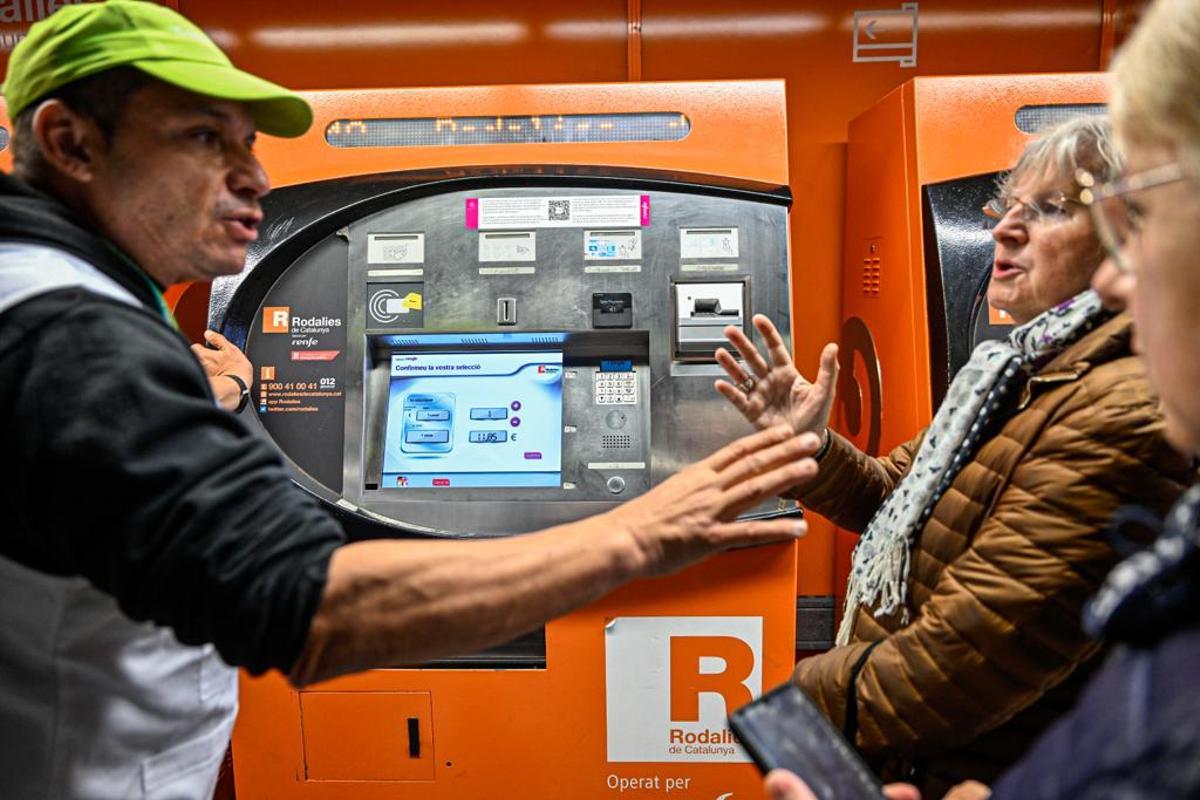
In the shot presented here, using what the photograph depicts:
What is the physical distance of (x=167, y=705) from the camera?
1123 millimetres

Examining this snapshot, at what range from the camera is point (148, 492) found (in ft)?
2.90

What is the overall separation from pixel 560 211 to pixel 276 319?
76 centimetres

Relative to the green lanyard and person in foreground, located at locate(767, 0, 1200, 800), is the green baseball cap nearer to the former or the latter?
the green lanyard

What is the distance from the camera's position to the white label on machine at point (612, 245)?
2.35 m

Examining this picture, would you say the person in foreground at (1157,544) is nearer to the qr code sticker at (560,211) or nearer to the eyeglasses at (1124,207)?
the eyeglasses at (1124,207)

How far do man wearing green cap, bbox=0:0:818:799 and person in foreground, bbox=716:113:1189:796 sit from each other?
416 millimetres

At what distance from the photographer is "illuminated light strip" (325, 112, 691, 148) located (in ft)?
7.89

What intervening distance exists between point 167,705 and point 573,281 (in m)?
1.46

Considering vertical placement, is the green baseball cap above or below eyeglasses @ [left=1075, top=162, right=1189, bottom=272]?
above

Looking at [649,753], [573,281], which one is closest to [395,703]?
[649,753]

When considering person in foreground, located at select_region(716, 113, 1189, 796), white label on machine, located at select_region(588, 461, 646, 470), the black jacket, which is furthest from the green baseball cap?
white label on machine, located at select_region(588, 461, 646, 470)

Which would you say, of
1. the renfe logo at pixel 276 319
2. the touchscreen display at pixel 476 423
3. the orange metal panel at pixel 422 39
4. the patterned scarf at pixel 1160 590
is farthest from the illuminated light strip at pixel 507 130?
the patterned scarf at pixel 1160 590

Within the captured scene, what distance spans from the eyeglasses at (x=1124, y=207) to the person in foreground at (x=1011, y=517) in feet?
1.71

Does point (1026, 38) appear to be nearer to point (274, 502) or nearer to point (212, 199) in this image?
point (212, 199)
